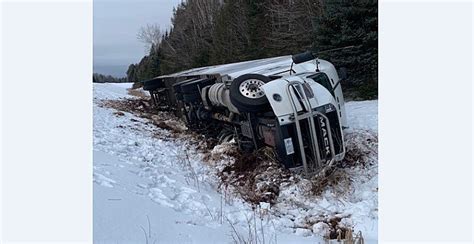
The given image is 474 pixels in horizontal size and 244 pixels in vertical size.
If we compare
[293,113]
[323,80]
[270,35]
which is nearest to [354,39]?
[323,80]

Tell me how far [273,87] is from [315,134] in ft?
2.51

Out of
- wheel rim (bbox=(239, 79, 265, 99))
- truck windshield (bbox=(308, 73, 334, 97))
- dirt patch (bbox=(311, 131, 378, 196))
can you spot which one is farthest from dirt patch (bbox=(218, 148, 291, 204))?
truck windshield (bbox=(308, 73, 334, 97))

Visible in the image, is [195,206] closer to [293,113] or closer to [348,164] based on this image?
[293,113]

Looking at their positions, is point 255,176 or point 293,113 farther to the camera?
point 255,176

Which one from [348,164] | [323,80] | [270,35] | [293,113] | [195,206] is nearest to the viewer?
[195,206]

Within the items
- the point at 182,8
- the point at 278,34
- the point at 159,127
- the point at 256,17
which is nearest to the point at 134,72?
the point at 182,8

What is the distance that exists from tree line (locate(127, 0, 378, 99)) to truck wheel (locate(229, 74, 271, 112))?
223 inches

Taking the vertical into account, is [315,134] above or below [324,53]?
below

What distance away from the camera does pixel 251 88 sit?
595cm

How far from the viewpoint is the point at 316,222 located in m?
4.42

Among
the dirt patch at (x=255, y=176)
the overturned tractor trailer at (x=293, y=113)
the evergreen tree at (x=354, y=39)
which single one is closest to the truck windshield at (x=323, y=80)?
the overturned tractor trailer at (x=293, y=113)

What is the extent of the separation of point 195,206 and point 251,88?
202 centimetres

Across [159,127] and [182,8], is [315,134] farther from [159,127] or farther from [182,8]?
[182,8]

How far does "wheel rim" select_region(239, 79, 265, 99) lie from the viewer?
19.3 ft
